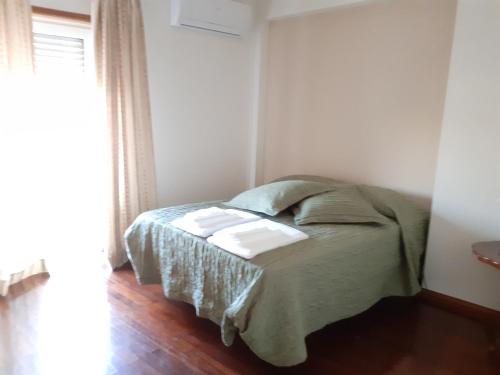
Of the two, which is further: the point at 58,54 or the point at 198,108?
the point at 198,108

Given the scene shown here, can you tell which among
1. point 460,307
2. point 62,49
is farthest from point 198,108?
point 460,307

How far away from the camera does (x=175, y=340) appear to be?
231cm

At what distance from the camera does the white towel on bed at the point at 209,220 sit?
2.41m

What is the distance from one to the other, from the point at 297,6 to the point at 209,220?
6.60 ft

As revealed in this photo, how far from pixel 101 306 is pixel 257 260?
1.22 m

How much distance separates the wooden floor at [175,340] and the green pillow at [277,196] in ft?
2.59

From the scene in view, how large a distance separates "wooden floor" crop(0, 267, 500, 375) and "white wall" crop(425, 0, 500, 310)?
0.29 metres

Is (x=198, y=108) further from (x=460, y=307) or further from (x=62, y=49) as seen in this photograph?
(x=460, y=307)

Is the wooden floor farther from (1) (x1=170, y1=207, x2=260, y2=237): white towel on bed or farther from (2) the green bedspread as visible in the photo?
(1) (x1=170, y1=207, x2=260, y2=237): white towel on bed

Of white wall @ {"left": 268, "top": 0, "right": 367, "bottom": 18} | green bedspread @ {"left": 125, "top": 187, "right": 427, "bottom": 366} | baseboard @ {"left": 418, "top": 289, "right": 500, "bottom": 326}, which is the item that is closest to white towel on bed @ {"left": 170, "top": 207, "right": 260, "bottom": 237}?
green bedspread @ {"left": 125, "top": 187, "right": 427, "bottom": 366}

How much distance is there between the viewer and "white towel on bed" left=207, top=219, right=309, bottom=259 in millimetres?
2129

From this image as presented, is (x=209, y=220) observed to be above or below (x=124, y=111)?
below

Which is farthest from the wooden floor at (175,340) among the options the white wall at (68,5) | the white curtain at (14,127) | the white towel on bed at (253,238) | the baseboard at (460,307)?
the white wall at (68,5)

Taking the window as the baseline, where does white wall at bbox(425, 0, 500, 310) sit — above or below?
below
